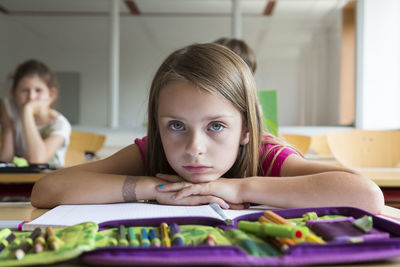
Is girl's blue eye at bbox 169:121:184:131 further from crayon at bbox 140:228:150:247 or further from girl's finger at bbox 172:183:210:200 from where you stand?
crayon at bbox 140:228:150:247

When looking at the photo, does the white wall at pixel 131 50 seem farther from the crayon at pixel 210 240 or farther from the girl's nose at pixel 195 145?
the crayon at pixel 210 240

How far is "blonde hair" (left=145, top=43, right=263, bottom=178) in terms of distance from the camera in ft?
3.07

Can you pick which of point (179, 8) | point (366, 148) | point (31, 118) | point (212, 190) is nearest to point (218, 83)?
point (212, 190)

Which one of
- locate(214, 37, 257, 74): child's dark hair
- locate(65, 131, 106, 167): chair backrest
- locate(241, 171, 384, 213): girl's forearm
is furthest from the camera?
locate(65, 131, 106, 167): chair backrest

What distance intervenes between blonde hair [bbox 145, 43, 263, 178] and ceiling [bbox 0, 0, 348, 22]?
17.2 ft

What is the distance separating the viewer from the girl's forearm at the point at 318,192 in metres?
0.84

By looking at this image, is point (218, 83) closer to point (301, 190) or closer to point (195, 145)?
point (195, 145)

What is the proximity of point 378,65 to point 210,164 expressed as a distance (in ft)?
13.1

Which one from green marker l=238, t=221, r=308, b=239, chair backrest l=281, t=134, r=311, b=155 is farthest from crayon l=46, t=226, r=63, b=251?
chair backrest l=281, t=134, r=311, b=155

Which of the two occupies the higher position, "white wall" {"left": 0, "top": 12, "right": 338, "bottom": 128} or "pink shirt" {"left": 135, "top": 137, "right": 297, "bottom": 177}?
"white wall" {"left": 0, "top": 12, "right": 338, "bottom": 128}

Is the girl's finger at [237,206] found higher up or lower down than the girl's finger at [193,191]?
lower down

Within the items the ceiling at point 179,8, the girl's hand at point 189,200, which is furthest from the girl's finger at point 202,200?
the ceiling at point 179,8

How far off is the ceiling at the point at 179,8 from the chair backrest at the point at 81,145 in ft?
12.0

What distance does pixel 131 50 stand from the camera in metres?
9.71
